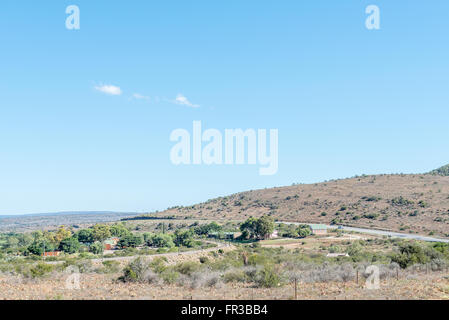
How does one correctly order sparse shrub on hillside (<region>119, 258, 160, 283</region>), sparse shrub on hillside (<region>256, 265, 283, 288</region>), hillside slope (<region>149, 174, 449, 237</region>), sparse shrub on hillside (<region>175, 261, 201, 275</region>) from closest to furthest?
sparse shrub on hillside (<region>256, 265, 283, 288</region>)
sparse shrub on hillside (<region>119, 258, 160, 283</region>)
sparse shrub on hillside (<region>175, 261, 201, 275</region>)
hillside slope (<region>149, 174, 449, 237</region>)

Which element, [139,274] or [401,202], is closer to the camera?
[139,274]

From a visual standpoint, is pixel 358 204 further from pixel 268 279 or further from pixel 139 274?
pixel 139 274

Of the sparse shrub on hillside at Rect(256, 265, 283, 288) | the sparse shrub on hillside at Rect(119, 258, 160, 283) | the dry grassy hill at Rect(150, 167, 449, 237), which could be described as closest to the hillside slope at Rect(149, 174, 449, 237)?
the dry grassy hill at Rect(150, 167, 449, 237)

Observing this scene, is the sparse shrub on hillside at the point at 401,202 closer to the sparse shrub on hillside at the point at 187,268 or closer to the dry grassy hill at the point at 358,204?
the dry grassy hill at the point at 358,204

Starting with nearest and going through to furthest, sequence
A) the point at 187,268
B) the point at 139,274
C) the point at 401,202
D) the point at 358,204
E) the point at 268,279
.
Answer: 1. the point at 268,279
2. the point at 139,274
3. the point at 187,268
4. the point at 401,202
5. the point at 358,204

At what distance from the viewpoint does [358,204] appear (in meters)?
98.2

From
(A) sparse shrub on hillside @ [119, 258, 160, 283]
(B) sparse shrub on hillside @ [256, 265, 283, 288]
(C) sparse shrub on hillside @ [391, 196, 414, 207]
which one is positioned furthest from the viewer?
(C) sparse shrub on hillside @ [391, 196, 414, 207]

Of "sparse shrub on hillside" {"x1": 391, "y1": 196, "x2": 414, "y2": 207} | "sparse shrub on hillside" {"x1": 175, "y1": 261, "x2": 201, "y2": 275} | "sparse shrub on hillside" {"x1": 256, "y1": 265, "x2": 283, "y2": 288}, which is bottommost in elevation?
"sparse shrub on hillside" {"x1": 175, "y1": 261, "x2": 201, "y2": 275}

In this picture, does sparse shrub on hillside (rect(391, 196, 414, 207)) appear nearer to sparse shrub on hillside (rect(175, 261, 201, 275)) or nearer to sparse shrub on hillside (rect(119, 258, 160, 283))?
sparse shrub on hillside (rect(175, 261, 201, 275))

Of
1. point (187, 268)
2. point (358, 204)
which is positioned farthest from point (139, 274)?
point (358, 204)

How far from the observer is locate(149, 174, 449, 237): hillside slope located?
79294 millimetres
